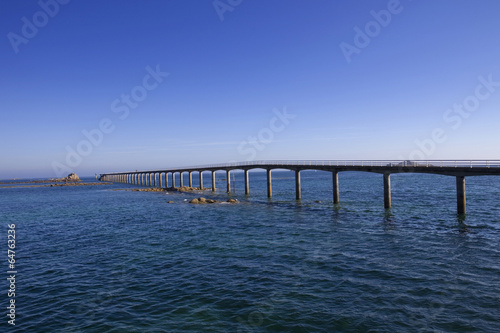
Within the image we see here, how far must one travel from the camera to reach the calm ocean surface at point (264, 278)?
38.1ft

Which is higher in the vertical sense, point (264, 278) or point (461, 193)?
point (461, 193)

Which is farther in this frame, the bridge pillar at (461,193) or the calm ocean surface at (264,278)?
the bridge pillar at (461,193)

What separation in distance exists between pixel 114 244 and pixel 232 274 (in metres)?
12.7

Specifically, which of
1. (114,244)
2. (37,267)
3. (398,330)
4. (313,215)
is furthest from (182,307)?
(313,215)

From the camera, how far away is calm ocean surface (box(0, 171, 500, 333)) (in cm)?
1161

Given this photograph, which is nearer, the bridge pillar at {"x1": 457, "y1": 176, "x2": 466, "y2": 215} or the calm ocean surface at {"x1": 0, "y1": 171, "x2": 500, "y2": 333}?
the calm ocean surface at {"x1": 0, "y1": 171, "x2": 500, "y2": 333}

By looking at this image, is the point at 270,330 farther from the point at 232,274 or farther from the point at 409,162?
→ the point at 409,162

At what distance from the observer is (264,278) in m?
15.8

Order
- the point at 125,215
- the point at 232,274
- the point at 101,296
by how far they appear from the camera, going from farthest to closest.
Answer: the point at 125,215
the point at 232,274
the point at 101,296

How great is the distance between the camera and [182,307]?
12.9 meters

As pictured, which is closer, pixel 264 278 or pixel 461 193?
pixel 264 278

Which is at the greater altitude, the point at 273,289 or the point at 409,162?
the point at 409,162

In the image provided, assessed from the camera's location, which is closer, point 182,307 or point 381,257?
point 182,307

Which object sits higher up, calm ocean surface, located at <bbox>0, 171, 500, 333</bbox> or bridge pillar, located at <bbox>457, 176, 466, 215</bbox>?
bridge pillar, located at <bbox>457, 176, 466, 215</bbox>
